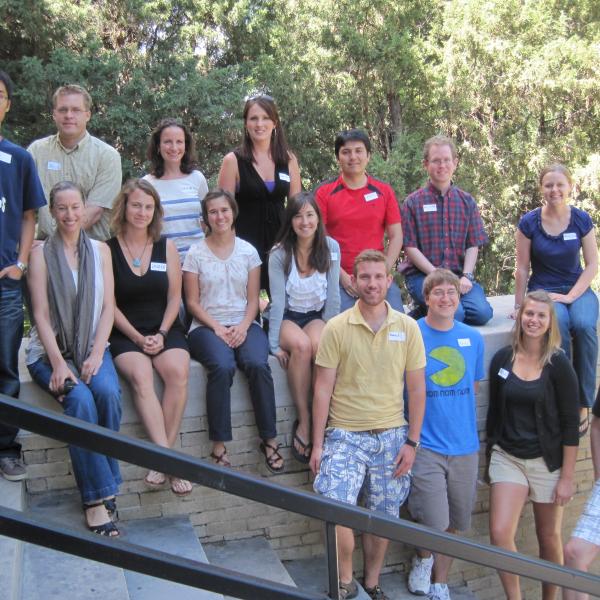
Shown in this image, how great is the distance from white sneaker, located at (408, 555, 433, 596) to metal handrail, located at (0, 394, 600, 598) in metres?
2.65

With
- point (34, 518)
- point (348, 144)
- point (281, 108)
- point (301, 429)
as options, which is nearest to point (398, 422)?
point (301, 429)

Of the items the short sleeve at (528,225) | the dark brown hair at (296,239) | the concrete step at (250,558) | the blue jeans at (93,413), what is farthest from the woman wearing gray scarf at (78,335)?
the short sleeve at (528,225)

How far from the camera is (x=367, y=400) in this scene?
374cm

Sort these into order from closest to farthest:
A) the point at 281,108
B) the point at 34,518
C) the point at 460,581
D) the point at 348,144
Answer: the point at 34,518
the point at 348,144
the point at 460,581
the point at 281,108

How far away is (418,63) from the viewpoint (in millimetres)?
15391

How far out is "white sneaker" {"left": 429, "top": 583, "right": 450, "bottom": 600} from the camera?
14.0 ft

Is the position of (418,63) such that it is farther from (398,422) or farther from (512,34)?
(398,422)

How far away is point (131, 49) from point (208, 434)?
12006 millimetres

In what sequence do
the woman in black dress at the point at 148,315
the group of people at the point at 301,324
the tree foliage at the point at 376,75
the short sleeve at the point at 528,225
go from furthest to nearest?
the tree foliage at the point at 376,75 < the short sleeve at the point at 528,225 < the woman in black dress at the point at 148,315 < the group of people at the point at 301,324

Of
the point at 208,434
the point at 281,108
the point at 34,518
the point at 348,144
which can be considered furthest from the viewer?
the point at 281,108

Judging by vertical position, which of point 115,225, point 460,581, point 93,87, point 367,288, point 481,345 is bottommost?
point 460,581

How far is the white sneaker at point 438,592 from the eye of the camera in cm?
426

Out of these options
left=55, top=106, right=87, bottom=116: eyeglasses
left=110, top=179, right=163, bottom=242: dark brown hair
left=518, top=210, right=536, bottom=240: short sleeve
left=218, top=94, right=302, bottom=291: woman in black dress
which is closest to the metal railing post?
left=110, top=179, right=163, bottom=242: dark brown hair

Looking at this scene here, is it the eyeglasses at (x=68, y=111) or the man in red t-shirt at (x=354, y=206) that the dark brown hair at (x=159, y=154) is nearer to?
the eyeglasses at (x=68, y=111)
